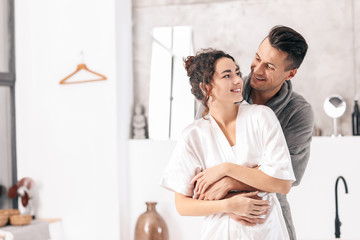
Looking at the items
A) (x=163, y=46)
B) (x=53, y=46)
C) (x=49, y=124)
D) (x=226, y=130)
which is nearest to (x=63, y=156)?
(x=49, y=124)

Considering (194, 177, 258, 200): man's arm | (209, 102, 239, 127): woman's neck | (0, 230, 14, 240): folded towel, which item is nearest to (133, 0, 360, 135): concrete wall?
(0, 230, 14, 240): folded towel

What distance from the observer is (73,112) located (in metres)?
4.56

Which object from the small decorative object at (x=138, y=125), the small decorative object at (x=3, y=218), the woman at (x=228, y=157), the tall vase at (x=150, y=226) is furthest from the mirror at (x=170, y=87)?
the woman at (x=228, y=157)

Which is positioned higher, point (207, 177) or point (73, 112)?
point (73, 112)

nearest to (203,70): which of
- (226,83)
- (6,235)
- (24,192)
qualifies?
(226,83)

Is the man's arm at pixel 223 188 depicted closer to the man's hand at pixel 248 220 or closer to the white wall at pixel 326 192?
the man's hand at pixel 248 220

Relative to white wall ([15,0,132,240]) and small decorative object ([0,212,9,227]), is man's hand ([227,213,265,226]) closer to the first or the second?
small decorative object ([0,212,9,227])

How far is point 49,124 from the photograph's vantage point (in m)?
4.65

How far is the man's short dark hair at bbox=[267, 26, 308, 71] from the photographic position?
1717 mm

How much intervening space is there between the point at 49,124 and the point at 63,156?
12.9 inches

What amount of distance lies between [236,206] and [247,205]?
3 centimetres

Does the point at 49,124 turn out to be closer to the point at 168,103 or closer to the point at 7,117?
the point at 7,117

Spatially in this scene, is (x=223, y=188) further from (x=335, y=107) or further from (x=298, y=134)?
(x=335, y=107)

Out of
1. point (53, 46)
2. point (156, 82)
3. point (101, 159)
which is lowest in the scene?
point (101, 159)
